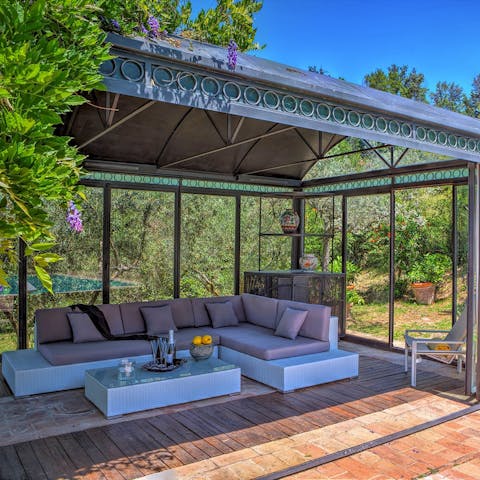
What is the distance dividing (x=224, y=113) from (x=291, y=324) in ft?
9.42

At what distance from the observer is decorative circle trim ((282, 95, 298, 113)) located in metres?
3.66

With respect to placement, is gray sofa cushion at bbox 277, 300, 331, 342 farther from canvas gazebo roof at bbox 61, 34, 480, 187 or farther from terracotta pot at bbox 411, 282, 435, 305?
terracotta pot at bbox 411, 282, 435, 305

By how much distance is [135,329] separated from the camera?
21.8ft

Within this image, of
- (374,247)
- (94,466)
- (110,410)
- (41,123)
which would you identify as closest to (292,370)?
(110,410)

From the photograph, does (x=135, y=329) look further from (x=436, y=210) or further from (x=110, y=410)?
(x=436, y=210)

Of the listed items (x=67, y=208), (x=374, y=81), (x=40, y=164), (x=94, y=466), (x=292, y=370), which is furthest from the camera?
(x=374, y=81)

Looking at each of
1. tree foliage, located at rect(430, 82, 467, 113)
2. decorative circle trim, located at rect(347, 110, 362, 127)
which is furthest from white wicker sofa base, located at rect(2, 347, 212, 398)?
tree foliage, located at rect(430, 82, 467, 113)

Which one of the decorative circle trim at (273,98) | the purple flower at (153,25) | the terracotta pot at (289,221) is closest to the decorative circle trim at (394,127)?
the decorative circle trim at (273,98)

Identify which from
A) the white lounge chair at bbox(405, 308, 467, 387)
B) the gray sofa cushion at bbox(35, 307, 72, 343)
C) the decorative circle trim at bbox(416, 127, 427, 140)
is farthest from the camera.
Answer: the gray sofa cushion at bbox(35, 307, 72, 343)

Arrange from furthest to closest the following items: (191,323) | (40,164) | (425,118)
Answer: (191,323), (425,118), (40,164)

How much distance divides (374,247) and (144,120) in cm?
438

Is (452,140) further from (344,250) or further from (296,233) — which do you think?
(296,233)

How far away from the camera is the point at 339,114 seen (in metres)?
3.98

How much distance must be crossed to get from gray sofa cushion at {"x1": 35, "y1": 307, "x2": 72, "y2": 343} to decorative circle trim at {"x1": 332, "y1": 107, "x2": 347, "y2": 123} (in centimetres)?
431
